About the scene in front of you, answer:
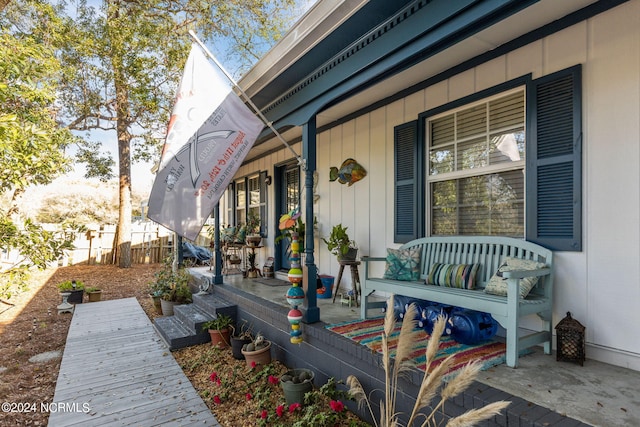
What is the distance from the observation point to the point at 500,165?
284 centimetres

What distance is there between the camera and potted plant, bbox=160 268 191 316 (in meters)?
5.40

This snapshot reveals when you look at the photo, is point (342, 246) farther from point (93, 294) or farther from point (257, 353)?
point (93, 294)

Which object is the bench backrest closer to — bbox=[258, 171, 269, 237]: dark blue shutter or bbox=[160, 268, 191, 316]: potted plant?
bbox=[258, 171, 269, 237]: dark blue shutter

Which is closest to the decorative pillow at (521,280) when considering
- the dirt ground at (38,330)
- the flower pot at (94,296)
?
the dirt ground at (38,330)

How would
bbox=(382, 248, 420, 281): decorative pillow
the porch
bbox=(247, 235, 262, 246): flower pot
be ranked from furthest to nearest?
bbox=(247, 235, 262, 246): flower pot → bbox=(382, 248, 420, 281): decorative pillow → the porch

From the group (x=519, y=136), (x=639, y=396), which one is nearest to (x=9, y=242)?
(x=519, y=136)

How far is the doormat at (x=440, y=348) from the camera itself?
2174 millimetres

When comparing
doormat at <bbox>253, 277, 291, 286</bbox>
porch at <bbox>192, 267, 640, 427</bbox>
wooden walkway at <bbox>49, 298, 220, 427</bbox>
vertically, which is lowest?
wooden walkway at <bbox>49, 298, 220, 427</bbox>

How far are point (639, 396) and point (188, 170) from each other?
11.0 feet

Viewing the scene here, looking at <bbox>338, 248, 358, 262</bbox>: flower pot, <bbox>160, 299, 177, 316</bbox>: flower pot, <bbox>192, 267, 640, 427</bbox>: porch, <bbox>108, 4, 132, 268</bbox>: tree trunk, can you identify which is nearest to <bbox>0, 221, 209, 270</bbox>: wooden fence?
<bbox>108, 4, 132, 268</bbox>: tree trunk

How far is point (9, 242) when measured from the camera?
3160 millimetres

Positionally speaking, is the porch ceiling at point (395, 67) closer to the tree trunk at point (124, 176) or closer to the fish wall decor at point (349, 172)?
the fish wall decor at point (349, 172)

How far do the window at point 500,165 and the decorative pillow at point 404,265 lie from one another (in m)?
0.36

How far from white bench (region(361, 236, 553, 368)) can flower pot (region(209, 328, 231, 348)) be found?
1809 mm
